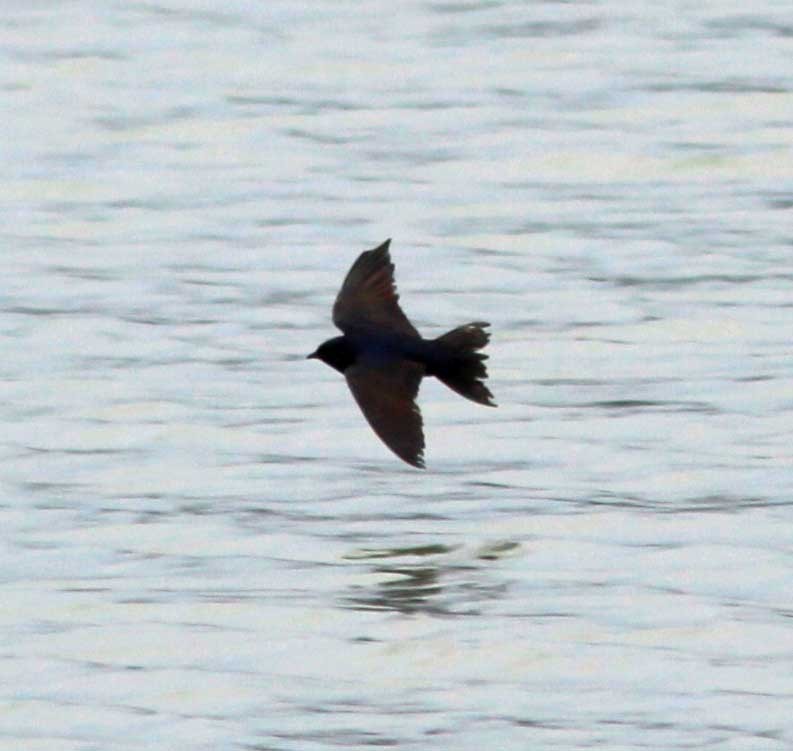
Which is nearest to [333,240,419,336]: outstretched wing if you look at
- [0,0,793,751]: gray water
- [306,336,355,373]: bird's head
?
[306,336,355,373]: bird's head

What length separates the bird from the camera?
8.51 metres

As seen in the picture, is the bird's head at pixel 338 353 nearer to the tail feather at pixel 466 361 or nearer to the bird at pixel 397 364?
the bird at pixel 397 364

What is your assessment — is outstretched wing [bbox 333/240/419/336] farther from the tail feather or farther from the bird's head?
the tail feather

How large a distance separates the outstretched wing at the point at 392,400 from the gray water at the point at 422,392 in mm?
349

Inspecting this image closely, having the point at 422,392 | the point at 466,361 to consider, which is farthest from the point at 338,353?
the point at 422,392

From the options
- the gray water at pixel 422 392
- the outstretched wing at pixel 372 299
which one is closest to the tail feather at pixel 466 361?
the outstretched wing at pixel 372 299

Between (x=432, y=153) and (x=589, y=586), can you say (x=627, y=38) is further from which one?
(x=589, y=586)

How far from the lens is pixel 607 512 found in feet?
29.5

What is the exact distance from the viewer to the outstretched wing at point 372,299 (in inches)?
354

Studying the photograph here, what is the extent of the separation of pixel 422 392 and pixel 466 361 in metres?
2.01

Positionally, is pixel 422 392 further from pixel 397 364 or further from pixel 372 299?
pixel 397 364

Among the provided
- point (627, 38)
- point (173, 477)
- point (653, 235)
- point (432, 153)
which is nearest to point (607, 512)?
point (173, 477)

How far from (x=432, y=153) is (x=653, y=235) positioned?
2144 millimetres

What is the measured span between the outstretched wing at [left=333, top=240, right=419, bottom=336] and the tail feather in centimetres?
27
